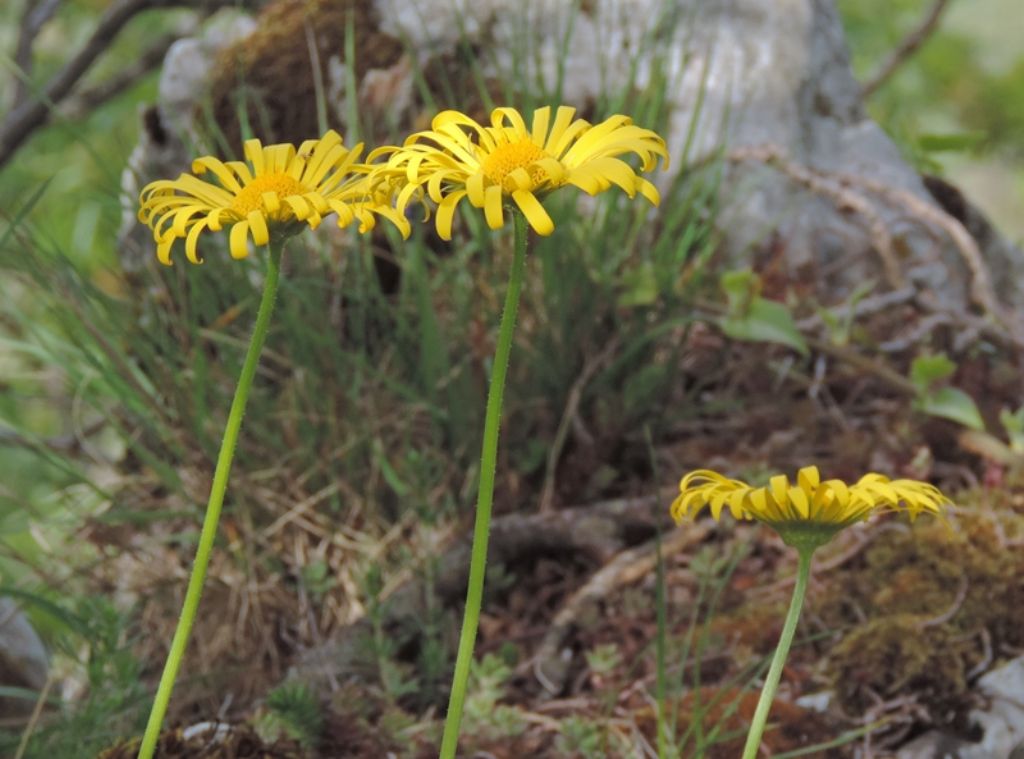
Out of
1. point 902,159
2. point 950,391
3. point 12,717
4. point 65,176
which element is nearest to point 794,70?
point 902,159

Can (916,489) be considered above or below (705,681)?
above

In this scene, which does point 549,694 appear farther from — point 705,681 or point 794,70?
point 794,70

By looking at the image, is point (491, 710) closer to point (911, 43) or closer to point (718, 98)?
point (718, 98)

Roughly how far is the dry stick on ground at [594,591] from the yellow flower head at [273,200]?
102 centimetres

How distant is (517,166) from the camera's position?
106cm

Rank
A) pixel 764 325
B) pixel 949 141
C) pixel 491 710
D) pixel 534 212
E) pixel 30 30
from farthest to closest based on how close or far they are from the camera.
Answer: pixel 30 30 < pixel 949 141 < pixel 764 325 < pixel 491 710 < pixel 534 212

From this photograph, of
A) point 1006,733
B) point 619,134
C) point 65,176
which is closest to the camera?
point 619,134

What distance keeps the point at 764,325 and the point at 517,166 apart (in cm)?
135

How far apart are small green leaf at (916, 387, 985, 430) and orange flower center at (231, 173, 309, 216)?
1.49 metres

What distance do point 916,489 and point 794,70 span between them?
6.58 feet

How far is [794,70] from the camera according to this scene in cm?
300

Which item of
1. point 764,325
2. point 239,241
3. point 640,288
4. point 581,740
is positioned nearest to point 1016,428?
point 764,325

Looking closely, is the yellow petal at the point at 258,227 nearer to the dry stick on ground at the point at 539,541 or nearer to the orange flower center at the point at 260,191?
the orange flower center at the point at 260,191

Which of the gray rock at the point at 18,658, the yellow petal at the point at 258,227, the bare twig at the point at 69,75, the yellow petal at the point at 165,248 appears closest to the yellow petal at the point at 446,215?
the yellow petal at the point at 258,227
